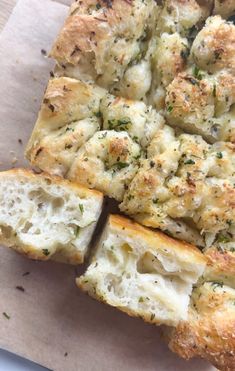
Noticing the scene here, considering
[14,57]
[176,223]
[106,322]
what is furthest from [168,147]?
[14,57]

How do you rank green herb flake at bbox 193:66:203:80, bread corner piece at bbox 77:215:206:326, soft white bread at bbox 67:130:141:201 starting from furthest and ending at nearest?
1. green herb flake at bbox 193:66:203:80
2. soft white bread at bbox 67:130:141:201
3. bread corner piece at bbox 77:215:206:326

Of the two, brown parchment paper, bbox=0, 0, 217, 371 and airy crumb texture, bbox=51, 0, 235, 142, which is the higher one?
airy crumb texture, bbox=51, 0, 235, 142

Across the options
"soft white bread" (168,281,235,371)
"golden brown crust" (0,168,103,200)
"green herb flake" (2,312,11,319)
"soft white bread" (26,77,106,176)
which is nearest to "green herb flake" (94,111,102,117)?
"soft white bread" (26,77,106,176)

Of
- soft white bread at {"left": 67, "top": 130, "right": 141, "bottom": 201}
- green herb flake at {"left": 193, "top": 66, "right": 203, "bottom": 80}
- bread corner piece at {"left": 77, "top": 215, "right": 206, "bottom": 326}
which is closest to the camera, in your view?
bread corner piece at {"left": 77, "top": 215, "right": 206, "bottom": 326}

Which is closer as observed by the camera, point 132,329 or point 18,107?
point 132,329

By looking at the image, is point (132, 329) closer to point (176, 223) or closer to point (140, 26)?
point (176, 223)

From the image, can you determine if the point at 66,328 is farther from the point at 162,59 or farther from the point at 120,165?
the point at 162,59

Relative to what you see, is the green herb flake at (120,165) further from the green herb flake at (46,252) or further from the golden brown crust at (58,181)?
the green herb flake at (46,252)

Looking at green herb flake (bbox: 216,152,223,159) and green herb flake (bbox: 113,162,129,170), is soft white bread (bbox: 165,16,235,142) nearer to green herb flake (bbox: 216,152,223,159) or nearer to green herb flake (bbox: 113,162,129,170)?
green herb flake (bbox: 216,152,223,159)
